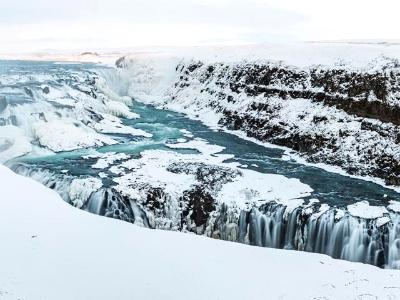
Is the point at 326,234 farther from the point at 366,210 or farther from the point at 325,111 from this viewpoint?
the point at 325,111

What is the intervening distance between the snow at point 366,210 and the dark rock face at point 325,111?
436cm

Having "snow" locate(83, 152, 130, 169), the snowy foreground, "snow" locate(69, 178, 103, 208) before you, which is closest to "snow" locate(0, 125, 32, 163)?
"snow" locate(83, 152, 130, 169)

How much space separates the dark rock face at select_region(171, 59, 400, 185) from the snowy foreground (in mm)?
11096

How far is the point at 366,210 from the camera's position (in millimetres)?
20531

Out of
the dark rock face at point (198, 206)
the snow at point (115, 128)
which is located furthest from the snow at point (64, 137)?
the dark rock face at point (198, 206)

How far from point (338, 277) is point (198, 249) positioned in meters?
4.88

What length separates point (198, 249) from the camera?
17.2m

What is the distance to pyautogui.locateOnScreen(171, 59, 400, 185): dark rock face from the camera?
27406 millimetres

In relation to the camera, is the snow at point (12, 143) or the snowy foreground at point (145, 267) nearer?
the snowy foreground at point (145, 267)

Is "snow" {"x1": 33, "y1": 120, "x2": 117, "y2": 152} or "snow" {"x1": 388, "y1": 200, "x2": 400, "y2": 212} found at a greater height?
"snow" {"x1": 33, "y1": 120, "x2": 117, "y2": 152}

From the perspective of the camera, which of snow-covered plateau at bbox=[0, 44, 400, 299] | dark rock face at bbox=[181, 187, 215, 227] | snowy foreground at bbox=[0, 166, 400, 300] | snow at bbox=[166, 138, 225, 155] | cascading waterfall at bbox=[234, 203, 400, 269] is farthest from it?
snow at bbox=[166, 138, 225, 155]

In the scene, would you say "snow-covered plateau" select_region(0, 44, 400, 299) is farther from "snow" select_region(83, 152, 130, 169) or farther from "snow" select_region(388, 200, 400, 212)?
"snow" select_region(388, 200, 400, 212)

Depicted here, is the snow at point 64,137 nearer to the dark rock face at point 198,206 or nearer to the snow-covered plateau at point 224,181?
the snow-covered plateau at point 224,181

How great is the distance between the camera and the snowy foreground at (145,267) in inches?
555
